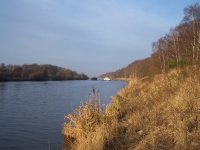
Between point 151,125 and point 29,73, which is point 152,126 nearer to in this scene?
point 151,125

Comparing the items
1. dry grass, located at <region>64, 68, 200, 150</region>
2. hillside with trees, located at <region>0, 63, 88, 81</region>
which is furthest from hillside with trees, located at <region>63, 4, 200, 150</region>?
hillside with trees, located at <region>0, 63, 88, 81</region>

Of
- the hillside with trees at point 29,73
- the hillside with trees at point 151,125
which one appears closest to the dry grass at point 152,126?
the hillside with trees at point 151,125

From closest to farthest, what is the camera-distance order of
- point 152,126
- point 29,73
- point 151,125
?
1. point 152,126
2. point 151,125
3. point 29,73

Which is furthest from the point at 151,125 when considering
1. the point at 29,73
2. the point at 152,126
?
the point at 29,73

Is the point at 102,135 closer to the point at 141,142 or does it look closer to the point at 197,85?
the point at 141,142

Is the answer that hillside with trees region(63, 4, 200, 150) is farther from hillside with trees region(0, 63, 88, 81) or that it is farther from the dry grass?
hillside with trees region(0, 63, 88, 81)

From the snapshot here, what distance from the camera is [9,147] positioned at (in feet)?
42.1

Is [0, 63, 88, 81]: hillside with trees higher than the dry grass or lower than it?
higher

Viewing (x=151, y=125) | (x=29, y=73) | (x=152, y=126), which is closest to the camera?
(x=152, y=126)

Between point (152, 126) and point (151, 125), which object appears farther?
point (151, 125)

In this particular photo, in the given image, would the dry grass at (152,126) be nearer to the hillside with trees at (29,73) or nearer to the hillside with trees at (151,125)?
the hillside with trees at (151,125)

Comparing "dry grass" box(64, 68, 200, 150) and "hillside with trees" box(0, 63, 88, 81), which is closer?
"dry grass" box(64, 68, 200, 150)

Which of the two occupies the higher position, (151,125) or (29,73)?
(29,73)

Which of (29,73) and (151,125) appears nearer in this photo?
(151,125)
